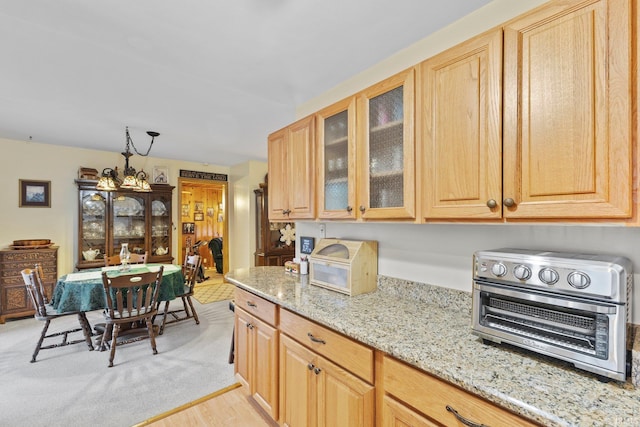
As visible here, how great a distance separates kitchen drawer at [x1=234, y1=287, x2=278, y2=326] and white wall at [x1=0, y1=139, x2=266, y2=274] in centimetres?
404

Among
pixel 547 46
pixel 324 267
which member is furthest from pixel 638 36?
pixel 324 267

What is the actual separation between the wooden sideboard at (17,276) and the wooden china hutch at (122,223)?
42 centimetres

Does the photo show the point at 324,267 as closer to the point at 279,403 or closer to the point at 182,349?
the point at 279,403

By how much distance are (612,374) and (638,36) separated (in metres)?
1.00

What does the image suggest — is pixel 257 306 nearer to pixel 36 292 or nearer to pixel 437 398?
pixel 437 398

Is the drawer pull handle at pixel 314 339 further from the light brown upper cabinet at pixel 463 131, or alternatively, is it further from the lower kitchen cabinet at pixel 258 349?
the light brown upper cabinet at pixel 463 131

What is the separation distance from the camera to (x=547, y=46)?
40.7 inches

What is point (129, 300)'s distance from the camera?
2.85m

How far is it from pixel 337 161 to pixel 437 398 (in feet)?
4.55

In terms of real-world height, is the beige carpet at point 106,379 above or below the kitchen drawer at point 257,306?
below

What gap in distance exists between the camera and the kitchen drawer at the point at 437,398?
86cm

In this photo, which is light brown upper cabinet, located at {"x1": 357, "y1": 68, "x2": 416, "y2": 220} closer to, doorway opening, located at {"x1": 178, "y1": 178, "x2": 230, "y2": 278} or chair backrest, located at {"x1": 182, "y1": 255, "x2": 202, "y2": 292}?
chair backrest, located at {"x1": 182, "y1": 255, "x2": 202, "y2": 292}

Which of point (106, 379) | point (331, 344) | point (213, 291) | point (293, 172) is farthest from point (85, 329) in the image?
point (331, 344)

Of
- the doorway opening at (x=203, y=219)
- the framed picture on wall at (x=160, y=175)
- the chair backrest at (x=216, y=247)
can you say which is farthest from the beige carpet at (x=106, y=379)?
the doorway opening at (x=203, y=219)
